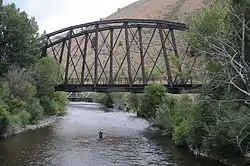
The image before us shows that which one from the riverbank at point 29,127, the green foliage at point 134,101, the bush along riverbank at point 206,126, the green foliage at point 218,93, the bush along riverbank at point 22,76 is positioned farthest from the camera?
the green foliage at point 134,101

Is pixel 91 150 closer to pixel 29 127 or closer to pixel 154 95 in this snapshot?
pixel 29 127

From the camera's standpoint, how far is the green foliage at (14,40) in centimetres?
5831

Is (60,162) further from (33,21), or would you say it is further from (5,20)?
(33,21)

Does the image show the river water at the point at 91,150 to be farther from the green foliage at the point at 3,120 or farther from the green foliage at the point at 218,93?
the green foliage at the point at 218,93

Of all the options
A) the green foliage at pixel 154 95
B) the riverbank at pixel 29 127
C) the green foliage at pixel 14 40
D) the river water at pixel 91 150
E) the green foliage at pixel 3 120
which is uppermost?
the green foliage at pixel 14 40

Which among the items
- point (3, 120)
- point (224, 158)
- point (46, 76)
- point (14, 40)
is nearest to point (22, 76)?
point (14, 40)

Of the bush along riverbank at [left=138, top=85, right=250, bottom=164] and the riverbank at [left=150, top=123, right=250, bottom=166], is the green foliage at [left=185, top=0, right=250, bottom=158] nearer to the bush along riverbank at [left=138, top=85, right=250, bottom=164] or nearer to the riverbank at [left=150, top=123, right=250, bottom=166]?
the bush along riverbank at [left=138, top=85, right=250, bottom=164]

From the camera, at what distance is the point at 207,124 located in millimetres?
33438

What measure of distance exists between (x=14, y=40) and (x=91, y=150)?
2941 centimetres

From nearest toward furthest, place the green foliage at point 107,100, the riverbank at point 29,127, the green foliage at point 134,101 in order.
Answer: the riverbank at point 29,127, the green foliage at point 134,101, the green foliage at point 107,100

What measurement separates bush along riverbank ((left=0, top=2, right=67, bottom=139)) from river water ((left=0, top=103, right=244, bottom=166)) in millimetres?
3481

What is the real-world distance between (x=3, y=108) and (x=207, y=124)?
24.0 metres

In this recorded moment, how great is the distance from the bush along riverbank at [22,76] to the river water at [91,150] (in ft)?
11.4

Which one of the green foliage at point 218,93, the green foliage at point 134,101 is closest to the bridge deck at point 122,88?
the green foliage at point 134,101
